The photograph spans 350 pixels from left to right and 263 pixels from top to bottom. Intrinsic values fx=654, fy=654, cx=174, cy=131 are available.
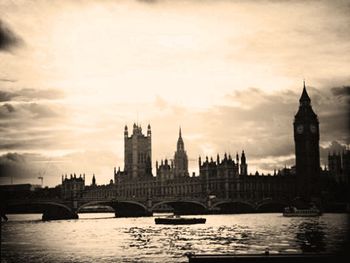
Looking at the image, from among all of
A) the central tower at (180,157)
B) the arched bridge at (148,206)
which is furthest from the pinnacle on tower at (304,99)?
the central tower at (180,157)

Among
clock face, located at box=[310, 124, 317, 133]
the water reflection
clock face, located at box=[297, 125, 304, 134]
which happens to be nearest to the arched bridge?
clock face, located at box=[297, 125, 304, 134]

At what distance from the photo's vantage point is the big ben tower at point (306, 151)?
148000 mm

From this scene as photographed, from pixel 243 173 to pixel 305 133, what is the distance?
1714 cm

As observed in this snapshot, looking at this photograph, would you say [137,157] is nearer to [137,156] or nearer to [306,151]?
[137,156]

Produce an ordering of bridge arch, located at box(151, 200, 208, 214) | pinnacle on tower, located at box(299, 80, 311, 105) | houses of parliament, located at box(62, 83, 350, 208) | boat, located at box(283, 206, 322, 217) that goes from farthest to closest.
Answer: pinnacle on tower, located at box(299, 80, 311, 105) → houses of parliament, located at box(62, 83, 350, 208) → bridge arch, located at box(151, 200, 208, 214) → boat, located at box(283, 206, 322, 217)

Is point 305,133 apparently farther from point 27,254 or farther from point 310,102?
point 27,254

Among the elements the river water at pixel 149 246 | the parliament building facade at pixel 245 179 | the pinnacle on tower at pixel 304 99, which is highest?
the pinnacle on tower at pixel 304 99

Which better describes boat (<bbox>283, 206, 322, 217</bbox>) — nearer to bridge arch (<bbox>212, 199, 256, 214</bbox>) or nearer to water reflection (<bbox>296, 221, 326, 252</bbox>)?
bridge arch (<bbox>212, 199, 256, 214</bbox>)

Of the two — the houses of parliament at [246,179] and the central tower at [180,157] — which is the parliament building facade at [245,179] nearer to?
the houses of parliament at [246,179]

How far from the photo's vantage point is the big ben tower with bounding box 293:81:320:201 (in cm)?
14800

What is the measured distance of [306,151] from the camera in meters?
151

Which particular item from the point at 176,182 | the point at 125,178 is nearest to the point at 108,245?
the point at 176,182

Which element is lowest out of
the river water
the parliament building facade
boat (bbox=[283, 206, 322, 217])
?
the river water

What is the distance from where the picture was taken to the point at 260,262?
2870 centimetres
